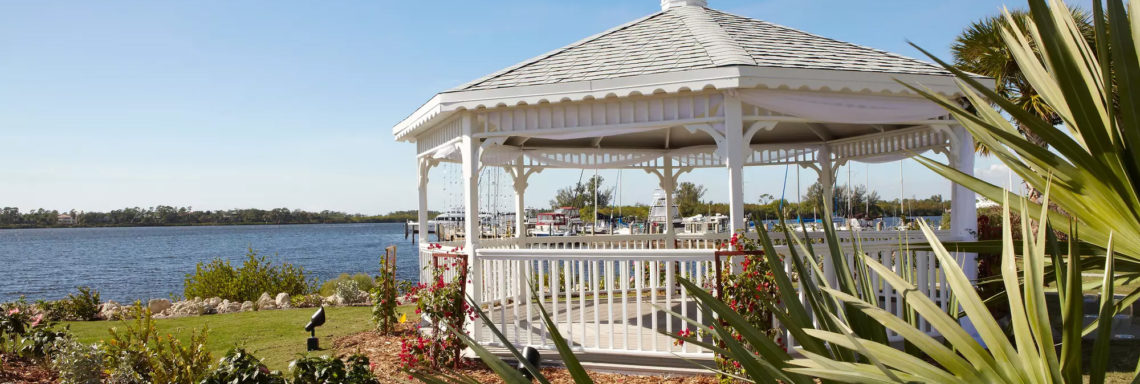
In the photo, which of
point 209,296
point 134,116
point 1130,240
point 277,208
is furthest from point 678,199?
point 277,208

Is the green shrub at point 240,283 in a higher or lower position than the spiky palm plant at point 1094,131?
lower

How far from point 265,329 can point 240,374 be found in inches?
222

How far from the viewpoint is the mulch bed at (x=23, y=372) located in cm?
673

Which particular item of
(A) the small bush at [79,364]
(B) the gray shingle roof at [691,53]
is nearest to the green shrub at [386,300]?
(B) the gray shingle roof at [691,53]

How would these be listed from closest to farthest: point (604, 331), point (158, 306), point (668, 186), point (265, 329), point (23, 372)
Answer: point (23, 372), point (604, 331), point (265, 329), point (668, 186), point (158, 306)

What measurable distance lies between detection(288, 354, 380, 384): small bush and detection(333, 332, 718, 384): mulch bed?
0.22 meters

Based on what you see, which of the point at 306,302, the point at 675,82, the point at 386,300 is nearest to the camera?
the point at 675,82

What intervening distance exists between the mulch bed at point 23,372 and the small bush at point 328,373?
321 centimetres

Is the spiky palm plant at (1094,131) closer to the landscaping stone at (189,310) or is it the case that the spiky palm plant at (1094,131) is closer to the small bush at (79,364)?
the small bush at (79,364)

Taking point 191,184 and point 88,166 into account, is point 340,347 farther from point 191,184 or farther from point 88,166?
point 191,184

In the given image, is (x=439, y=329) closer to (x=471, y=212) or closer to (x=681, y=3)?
(x=471, y=212)

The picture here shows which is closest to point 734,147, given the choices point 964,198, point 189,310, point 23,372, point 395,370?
point 964,198

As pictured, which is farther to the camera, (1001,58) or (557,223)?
(557,223)

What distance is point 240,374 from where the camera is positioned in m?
5.00
